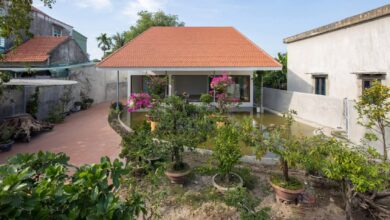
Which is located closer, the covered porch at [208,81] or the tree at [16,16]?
the tree at [16,16]

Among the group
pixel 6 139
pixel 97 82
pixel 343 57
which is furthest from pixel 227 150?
pixel 97 82

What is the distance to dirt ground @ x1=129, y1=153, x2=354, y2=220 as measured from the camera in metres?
4.70

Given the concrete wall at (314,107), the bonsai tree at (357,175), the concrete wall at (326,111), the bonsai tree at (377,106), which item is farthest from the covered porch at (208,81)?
the bonsai tree at (357,175)

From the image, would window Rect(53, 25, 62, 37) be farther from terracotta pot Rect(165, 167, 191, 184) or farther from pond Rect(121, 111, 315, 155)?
terracotta pot Rect(165, 167, 191, 184)

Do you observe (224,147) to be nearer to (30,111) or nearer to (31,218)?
(31,218)

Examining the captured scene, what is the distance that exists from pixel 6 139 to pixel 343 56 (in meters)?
15.9

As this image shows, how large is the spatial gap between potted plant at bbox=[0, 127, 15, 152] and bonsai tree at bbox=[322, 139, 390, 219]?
9.40 meters

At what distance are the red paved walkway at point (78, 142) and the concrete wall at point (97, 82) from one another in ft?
20.6

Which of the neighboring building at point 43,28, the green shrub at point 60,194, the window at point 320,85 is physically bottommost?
the green shrub at point 60,194

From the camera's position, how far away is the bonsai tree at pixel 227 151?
528cm

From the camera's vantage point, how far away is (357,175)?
3.84 m

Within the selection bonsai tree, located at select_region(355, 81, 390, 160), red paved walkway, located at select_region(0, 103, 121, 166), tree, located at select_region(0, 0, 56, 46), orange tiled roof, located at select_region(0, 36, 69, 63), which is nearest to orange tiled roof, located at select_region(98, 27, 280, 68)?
orange tiled roof, located at select_region(0, 36, 69, 63)

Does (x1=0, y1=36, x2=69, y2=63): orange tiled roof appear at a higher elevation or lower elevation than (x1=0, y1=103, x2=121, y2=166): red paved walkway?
higher

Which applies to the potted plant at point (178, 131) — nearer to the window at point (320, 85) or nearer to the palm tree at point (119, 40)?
the window at point (320, 85)
